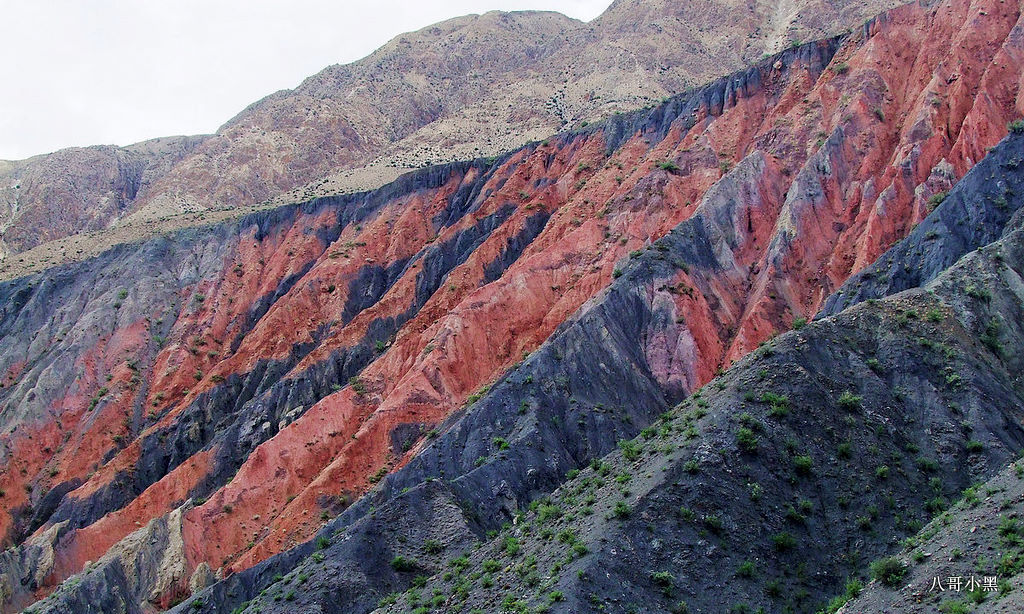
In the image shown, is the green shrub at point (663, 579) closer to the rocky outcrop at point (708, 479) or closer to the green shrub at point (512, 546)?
the rocky outcrop at point (708, 479)

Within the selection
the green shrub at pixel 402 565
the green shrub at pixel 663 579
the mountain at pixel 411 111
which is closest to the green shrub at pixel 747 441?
the green shrub at pixel 663 579

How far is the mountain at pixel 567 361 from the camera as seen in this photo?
26.9m

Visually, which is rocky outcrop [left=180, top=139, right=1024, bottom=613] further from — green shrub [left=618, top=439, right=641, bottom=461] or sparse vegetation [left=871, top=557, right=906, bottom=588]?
sparse vegetation [left=871, top=557, right=906, bottom=588]

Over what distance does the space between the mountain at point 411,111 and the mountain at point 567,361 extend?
22.5m

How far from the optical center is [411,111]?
112938 mm

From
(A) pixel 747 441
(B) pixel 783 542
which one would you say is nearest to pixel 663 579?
(B) pixel 783 542

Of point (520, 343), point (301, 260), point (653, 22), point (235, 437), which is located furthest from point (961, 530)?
point (653, 22)

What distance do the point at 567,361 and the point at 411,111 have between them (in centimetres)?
8027

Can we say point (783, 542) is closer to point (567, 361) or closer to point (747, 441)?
point (747, 441)

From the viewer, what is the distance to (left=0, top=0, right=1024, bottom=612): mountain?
88.3ft

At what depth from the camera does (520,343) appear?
4591cm

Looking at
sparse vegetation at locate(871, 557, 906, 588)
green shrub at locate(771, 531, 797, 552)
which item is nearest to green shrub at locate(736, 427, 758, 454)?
green shrub at locate(771, 531, 797, 552)

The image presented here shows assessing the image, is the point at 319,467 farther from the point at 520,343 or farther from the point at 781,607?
the point at 781,607

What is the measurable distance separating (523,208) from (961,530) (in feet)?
131
